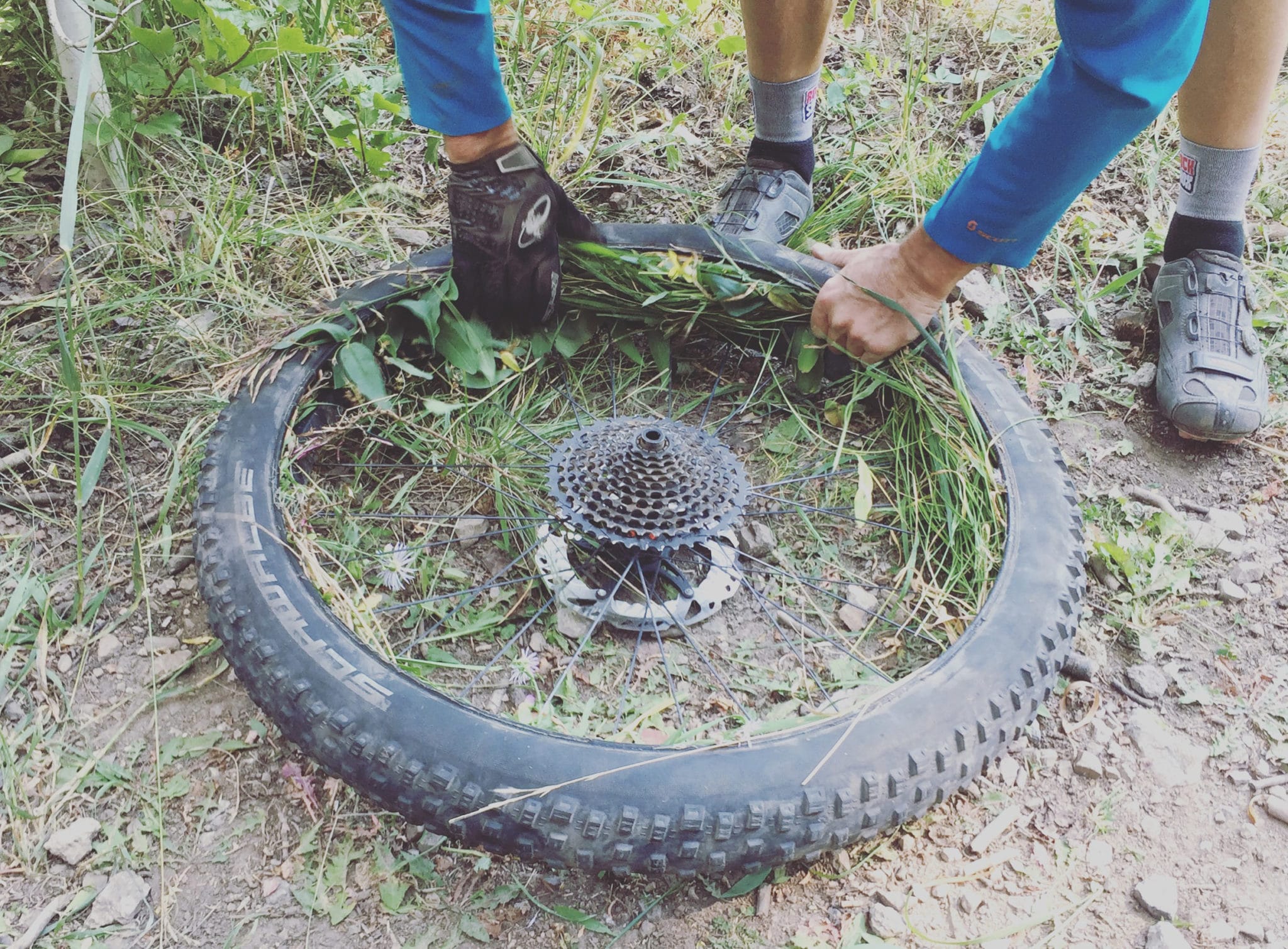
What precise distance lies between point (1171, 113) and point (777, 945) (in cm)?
231

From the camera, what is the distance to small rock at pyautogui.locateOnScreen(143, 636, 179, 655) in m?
1.40

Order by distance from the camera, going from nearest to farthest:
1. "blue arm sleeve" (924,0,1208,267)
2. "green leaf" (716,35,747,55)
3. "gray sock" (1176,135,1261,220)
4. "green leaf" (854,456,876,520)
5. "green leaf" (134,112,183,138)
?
"blue arm sleeve" (924,0,1208,267)
"green leaf" (854,456,876,520)
"gray sock" (1176,135,1261,220)
"green leaf" (134,112,183,138)
"green leaf" (716,35,747,55)

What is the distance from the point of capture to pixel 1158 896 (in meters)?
1.21

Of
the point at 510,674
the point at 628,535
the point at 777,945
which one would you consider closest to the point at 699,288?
the point at 628,535

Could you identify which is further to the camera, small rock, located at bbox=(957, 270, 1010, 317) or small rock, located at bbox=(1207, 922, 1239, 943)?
small rock, located at bbox=(957, 270, 1010, 317)

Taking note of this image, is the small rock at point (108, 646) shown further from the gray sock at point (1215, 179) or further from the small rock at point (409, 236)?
the gray sock at point (1215, 179)

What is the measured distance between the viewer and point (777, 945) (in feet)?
3.82

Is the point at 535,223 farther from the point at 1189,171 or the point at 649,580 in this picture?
the point at 1189,171

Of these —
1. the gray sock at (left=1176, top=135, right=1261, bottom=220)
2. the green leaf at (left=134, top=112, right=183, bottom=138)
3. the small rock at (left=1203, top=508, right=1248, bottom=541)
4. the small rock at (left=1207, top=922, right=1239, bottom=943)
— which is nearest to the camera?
the small rock at (left=1207, top=922, right=1239, bottom=943)

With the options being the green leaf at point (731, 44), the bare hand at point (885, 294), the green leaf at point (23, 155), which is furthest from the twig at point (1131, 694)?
the green leaf at point (23, 155)

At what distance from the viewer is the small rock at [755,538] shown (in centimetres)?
159

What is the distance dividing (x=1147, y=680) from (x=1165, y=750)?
0.36 feet

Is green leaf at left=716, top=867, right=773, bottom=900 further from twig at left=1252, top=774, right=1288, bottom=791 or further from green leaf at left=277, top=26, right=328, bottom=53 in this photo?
green leaf at left=277, top=26, right=328, bottom=53

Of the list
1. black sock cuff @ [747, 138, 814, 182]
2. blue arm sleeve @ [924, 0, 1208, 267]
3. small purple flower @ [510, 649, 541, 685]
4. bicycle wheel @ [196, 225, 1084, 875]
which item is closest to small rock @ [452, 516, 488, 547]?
bicycle wheel @ [196, 225, 1084, 875]
